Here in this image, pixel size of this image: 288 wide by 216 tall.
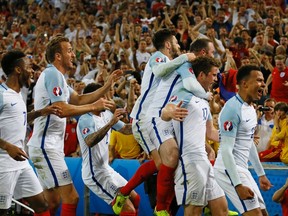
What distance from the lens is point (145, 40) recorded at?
16.4 meters

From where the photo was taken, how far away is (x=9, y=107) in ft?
24.8

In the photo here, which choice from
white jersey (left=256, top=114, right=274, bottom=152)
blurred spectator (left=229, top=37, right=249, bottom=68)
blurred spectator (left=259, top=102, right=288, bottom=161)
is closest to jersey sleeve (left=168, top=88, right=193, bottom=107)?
blurred spectator (left=259, top=102, right=288, bottom=161)

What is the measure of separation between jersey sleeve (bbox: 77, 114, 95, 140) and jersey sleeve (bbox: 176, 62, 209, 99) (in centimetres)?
167

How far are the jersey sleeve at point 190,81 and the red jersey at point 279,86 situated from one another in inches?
203

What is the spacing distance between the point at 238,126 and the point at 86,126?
8.09ft

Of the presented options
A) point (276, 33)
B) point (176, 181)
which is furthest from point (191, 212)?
point (276, 33)

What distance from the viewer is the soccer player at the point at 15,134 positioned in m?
7.54

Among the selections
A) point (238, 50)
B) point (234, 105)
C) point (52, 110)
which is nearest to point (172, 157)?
point (234, 105)

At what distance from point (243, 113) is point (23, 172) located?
2.30 meters

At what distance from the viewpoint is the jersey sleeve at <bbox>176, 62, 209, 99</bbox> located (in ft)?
25.2

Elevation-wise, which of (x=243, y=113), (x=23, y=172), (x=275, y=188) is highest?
(x=243, y=113)

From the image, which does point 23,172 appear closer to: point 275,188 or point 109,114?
point 109,114

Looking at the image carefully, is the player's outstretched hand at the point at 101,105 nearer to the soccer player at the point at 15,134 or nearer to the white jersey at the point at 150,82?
the soccer player at the point at 15,134

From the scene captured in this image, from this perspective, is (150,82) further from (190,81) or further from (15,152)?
(15,152)
